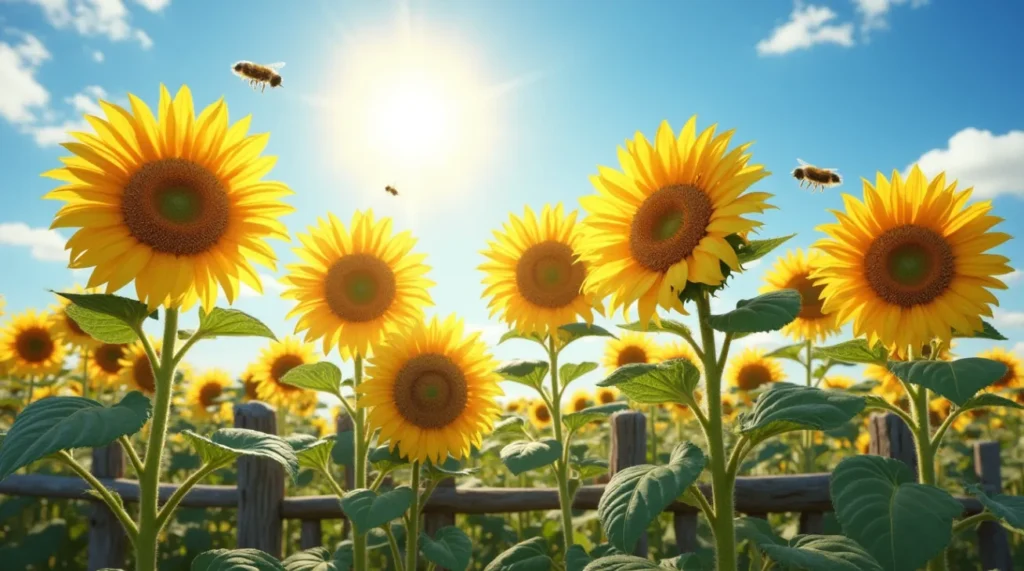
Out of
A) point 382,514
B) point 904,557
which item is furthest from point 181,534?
point 904,557

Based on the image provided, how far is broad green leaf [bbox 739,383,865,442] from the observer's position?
5.95 feet

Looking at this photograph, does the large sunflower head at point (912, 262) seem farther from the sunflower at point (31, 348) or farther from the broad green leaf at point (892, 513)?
the sunflower at point (31, 348)

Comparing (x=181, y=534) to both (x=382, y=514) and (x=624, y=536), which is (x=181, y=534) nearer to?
(x=382, y=514)

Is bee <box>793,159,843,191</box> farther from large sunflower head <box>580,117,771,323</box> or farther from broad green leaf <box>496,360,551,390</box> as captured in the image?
large sunflower head <box>580,117,771,323</box>

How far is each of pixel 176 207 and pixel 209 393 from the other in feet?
19.0

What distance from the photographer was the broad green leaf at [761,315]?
1.88 metres

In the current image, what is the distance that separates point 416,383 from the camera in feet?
11.4

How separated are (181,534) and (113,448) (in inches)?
36.0

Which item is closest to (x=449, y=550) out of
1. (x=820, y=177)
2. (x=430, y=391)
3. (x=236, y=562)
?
(x=430, y=391)

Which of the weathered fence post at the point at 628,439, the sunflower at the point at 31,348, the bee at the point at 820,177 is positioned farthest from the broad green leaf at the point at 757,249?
the sunflower at the point at 31,348

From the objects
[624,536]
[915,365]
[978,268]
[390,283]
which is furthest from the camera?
[390,283]

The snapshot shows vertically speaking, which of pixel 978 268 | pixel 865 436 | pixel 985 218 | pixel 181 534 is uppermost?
pixel 985 218

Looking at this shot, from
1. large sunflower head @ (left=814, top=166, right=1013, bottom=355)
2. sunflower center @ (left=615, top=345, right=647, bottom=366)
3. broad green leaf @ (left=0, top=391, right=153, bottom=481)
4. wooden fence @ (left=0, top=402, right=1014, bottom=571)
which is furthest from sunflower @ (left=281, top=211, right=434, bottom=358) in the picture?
sunflower center @ (left=615, top=345, right=647, bottom=366)

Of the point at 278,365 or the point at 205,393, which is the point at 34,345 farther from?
the point at 278,365
